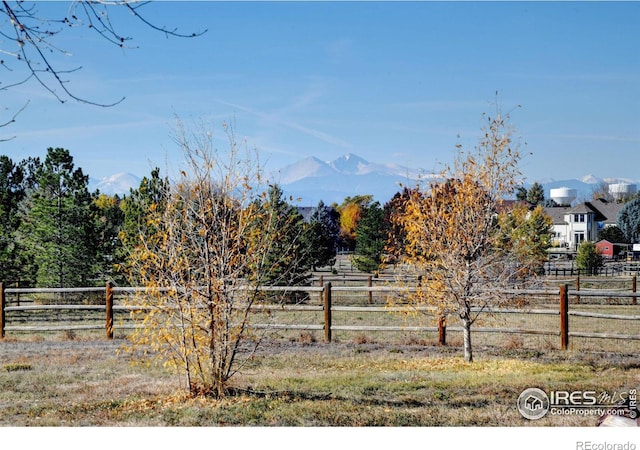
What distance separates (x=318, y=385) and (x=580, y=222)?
46.6 m

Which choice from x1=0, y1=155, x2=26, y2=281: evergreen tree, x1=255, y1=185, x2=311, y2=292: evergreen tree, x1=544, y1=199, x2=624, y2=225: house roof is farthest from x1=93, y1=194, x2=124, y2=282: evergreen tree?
x1=544, y1=199, x2=624, y2=225: house roof

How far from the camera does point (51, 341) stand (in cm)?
1355

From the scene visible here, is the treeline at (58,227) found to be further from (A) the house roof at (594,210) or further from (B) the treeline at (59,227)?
(A) the house roof at (594,210)

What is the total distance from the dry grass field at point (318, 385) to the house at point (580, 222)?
40.4m

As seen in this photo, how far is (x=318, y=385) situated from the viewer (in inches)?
341

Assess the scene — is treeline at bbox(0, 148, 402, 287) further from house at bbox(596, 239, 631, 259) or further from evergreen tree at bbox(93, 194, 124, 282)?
house at bbox(596, 239, 631, 259)

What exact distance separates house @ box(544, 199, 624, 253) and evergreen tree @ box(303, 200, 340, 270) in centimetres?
1545

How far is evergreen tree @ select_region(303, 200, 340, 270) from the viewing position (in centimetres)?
2584

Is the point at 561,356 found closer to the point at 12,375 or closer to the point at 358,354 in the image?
the point at 358,354

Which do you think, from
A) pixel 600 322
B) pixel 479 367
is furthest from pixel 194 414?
pixel 600 322

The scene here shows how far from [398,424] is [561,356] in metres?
5.34

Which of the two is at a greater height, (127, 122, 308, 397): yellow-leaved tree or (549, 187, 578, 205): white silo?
(549, 187, 578, 205): white silo

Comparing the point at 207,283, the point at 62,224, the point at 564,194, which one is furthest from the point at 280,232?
the point at 564,194
